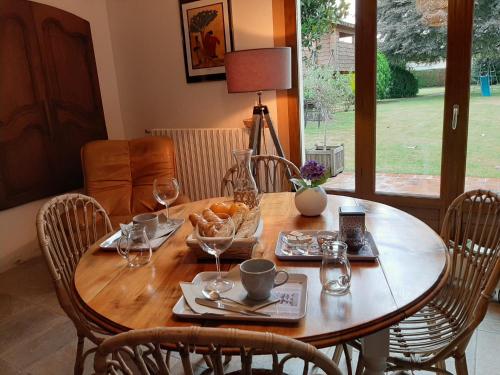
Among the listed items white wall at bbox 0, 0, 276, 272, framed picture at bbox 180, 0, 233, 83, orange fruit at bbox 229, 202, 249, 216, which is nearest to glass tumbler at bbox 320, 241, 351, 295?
orange fruit at bbox 229, 202, 249, 216

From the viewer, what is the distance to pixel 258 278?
0.96 metres

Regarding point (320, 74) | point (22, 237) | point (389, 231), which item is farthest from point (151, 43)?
point (389, 231)

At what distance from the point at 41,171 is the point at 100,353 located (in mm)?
2918

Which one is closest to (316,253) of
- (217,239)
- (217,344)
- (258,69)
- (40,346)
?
(217,239)

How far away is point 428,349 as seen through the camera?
1214 millimetres

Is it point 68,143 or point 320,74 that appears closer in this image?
point 320,74

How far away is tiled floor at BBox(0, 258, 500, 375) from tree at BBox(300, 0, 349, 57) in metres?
2.11

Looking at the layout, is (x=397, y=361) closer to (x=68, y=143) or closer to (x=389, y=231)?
(x=389, y=231)

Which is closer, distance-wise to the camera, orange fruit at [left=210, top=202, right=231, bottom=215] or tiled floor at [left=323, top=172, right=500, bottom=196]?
orange fruit at [left=210, top=202, right=231, bottom=215]

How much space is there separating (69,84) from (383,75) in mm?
2549

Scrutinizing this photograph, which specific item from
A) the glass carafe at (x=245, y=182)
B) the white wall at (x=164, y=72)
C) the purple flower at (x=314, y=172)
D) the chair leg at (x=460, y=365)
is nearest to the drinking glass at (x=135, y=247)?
the glass carafe at (x=245, y=182)

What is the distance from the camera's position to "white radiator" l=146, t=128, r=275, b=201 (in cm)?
322

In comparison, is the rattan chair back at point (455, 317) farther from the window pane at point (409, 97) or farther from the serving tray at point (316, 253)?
the window pane at point (409, 97)

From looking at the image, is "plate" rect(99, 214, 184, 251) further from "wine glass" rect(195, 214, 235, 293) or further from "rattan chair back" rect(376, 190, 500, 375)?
"rattan chair back" rect(376, 190, 500, 375)
